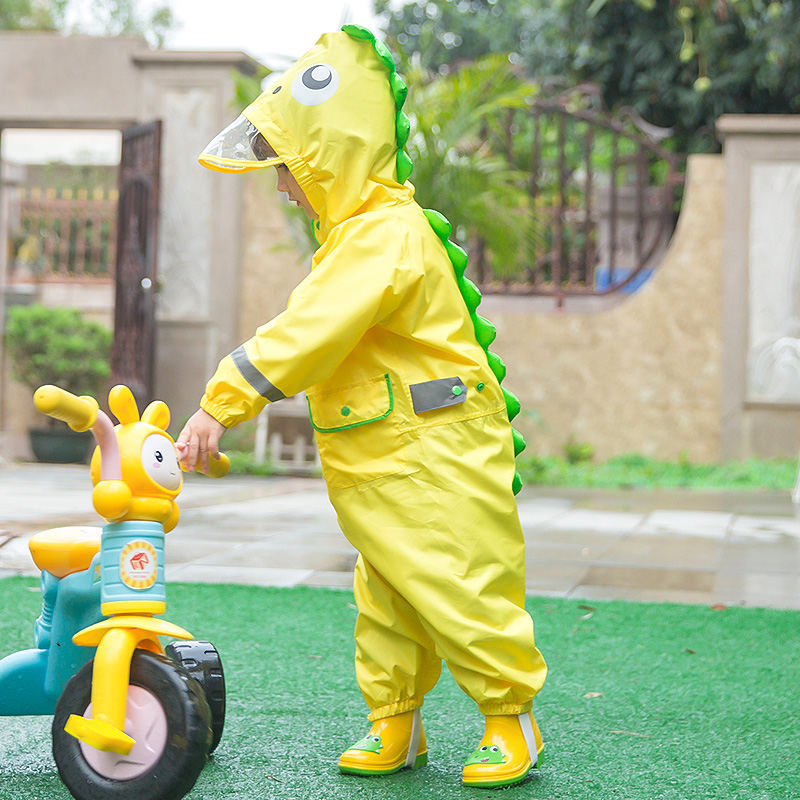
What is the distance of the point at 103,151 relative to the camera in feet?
65.1

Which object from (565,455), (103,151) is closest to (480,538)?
(565,455)

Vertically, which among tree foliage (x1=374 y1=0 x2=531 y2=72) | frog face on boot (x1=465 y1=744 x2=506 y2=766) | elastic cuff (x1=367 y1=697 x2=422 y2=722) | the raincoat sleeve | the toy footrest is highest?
tree foliage (x1=374 y1=0 x2=531 y2=72)

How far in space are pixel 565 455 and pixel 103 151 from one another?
1396 cm

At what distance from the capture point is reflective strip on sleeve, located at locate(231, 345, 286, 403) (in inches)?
65.6

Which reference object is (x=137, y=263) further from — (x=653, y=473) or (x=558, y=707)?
(x=558, y=707)

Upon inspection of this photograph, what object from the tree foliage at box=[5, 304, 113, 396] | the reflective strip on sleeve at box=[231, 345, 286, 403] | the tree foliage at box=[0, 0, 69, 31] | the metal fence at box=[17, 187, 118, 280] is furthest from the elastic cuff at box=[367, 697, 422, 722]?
the tree foliage at box=[0, 0, 69, 31]

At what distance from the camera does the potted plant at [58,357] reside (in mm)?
9227

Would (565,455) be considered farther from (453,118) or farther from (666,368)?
(453,118)

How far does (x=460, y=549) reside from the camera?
1.79 m

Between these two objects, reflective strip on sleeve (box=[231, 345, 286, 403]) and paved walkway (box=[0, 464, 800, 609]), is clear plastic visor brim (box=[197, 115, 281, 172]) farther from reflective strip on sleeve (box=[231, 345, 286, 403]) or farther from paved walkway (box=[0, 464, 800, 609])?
paved walkway (box=[0, 464, 800, 609])

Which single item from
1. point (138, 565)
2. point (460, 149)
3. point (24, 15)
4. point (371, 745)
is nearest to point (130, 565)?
point (138, 565)

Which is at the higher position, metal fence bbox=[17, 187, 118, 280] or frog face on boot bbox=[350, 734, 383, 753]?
metal fence bbox=[17, 187, 118, 280]

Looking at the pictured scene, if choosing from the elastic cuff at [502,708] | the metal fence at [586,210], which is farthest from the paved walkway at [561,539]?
the metal fence at [586,210]

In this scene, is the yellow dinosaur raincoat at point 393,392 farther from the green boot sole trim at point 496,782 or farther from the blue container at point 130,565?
the blue container at point 130,565
